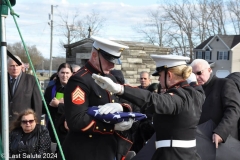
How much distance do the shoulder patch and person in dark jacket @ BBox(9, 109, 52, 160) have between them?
2.08 meters

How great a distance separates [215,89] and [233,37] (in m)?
44.4

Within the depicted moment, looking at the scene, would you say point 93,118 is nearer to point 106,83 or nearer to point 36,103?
point 106,83

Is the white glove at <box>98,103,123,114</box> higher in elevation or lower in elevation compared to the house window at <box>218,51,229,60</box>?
lower

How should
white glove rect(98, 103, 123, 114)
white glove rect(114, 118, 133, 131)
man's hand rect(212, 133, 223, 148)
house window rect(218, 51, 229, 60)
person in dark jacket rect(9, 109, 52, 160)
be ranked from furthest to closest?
house window rect(218, 51, 229, 60)
person in dark jacket rect(9, 109, 52, 160)
man's hand rect(212, 133, 223, 148)
white glove rect(114, 118, 133, 131)
white glove rect(98, 103, 123, 114)

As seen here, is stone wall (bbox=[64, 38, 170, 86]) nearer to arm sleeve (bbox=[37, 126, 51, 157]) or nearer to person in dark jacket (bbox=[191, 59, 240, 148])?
person in dark jacket (bbox=[191, 59, 240, 148])

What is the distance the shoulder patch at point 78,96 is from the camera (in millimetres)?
3031

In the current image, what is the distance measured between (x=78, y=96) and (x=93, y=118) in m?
0.20

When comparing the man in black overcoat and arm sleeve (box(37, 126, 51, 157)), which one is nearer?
arm sleeve (box(37, 126, 51, 157))

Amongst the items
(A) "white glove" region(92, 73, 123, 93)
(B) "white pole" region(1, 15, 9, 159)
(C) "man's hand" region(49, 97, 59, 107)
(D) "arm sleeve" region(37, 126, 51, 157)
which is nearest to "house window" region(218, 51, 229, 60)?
(C) "man's hand" region(49, 97, 59, 107)

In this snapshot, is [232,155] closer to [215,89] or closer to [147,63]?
[215,89]

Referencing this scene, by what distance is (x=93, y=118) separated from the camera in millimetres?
Result: 2992

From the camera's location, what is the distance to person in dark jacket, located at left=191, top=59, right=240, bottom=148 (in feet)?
15.5

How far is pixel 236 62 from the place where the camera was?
47.1m

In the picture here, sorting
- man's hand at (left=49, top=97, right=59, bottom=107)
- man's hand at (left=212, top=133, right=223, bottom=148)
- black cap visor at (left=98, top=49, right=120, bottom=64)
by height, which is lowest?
man's hand at (left=212, top=133, right=223, bottom=148)
